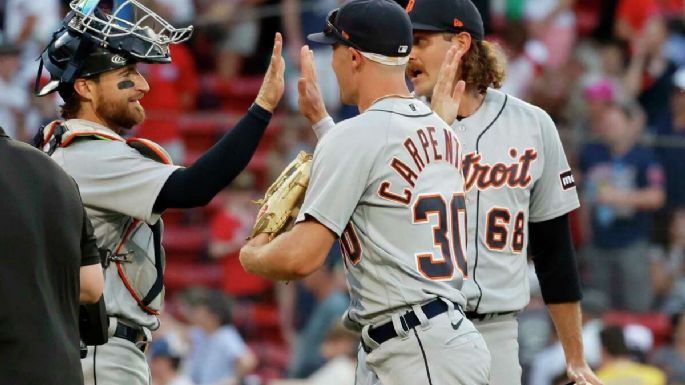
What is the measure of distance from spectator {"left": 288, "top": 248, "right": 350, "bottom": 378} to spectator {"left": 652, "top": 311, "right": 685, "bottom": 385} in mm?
2326

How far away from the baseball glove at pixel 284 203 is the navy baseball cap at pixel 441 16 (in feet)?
2.84

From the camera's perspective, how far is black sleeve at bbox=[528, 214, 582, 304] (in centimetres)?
538

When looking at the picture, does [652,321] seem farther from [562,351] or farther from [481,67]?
[481,67]

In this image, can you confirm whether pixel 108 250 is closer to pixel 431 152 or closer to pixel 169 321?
pixel 431 152

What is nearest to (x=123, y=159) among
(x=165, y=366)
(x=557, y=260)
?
(x=557, y=260)

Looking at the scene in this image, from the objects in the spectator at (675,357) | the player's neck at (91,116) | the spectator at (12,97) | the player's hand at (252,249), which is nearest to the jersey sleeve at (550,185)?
the player's hand at (252,249)

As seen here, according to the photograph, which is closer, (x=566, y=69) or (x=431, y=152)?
(x=431, y=152)

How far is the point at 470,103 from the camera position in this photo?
5.35 m

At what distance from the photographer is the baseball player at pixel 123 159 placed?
484 cm

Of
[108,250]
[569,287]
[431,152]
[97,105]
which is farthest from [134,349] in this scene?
[569,287]

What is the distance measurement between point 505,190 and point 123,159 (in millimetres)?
1451

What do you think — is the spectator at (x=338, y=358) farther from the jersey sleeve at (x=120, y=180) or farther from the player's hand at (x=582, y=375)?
the jersey sleeve at (x=120, y=180)

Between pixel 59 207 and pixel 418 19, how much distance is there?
180 centimetres

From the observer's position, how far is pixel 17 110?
10227mm
